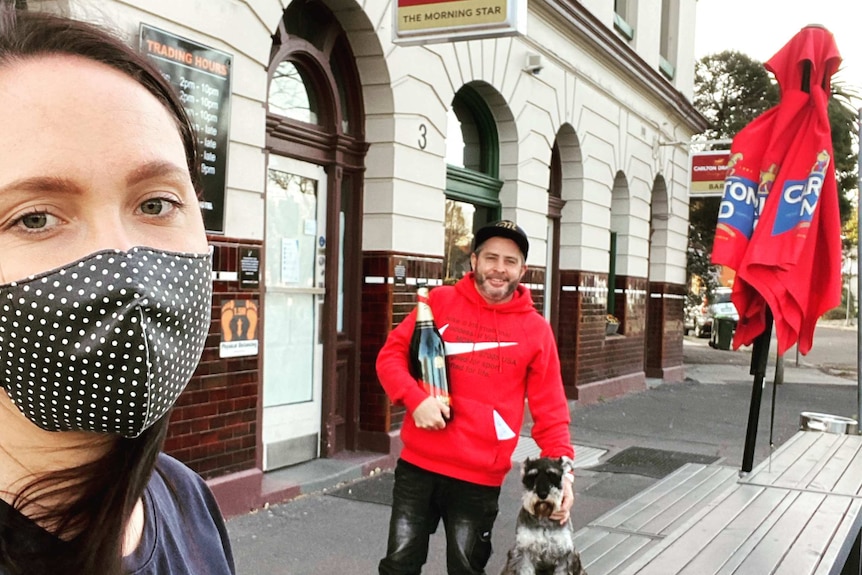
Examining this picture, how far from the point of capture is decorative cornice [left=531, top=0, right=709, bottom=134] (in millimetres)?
10938

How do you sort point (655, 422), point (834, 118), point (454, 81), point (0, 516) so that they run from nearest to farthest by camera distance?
point (0, 516), point (454, 81), point (655, 422), point (834, 118)

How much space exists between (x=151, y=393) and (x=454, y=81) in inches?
309

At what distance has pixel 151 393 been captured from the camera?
3.65ft

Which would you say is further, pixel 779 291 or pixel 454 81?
pixel 454 81

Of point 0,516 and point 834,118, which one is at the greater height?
point 834,118

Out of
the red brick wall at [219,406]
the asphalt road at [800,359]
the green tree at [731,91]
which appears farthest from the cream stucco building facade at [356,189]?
the green tree at [731,91]

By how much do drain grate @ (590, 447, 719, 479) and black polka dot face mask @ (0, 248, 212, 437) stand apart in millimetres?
7434

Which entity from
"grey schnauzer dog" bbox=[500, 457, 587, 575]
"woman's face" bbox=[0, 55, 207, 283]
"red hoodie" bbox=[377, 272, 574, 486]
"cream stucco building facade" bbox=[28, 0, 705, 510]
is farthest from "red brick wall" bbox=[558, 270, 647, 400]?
"woman's face" bbox=[0, 55, 207, 283]

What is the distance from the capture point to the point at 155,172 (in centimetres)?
110

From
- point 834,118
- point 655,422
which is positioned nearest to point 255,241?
point 655,422

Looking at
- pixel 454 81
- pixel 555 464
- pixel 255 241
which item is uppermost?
pixel 454 81

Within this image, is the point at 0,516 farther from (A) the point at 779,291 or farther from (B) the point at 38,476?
(A) the point at 779,291

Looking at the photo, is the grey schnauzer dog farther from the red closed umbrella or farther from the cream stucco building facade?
the cream stucco building facade

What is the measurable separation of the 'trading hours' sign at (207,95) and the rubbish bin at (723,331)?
79.5 ft
